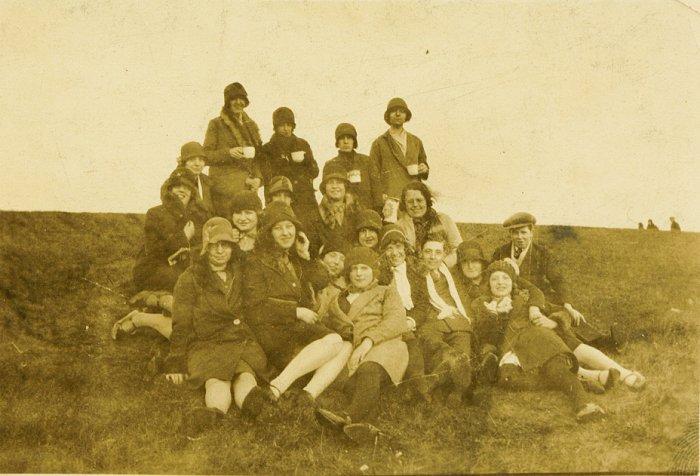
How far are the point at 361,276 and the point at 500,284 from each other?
44.0 inches

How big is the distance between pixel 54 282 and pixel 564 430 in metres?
4.10

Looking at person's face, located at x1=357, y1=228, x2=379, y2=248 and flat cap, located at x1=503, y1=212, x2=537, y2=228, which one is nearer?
person's face, located at x1=357, y1=228, x2=379, y2=248

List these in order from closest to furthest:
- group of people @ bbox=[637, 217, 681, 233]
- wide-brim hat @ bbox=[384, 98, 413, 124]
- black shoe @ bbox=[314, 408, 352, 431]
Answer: black shoe @ bbox=[314, 408, 352, 431], wide-brim hat @ bbox=[384, 98, 413, 124], group of people @ bbox=[637, 217, 681, 233]

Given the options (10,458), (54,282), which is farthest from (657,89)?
(10,458)

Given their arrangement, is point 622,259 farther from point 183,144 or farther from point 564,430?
point 183,144

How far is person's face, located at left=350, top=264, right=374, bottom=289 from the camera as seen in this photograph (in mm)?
5801

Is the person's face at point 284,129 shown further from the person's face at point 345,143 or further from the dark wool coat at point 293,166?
the person's face at point 345,143

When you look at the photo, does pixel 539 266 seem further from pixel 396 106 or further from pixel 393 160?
pixel 396 106

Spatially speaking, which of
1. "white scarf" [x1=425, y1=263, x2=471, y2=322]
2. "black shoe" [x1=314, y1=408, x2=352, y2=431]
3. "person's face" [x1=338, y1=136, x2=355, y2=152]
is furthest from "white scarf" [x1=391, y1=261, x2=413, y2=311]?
"person's face" [x1=338, y1=136, x2=355, y2=152]

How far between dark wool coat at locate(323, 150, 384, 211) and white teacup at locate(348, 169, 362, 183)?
0.08 ft

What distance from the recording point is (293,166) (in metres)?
6.18

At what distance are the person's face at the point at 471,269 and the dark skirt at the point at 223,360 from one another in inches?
67.0

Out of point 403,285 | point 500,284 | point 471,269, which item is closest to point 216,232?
point 403,285

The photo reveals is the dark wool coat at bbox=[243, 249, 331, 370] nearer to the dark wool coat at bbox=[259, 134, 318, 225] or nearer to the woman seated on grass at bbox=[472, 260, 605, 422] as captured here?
the dark wool coat at bbox=[259, 134, 318, 225]
